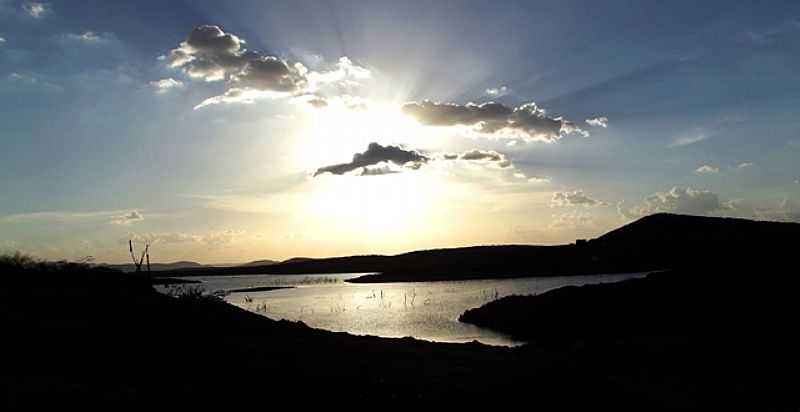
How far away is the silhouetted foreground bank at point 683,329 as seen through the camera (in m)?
22.3

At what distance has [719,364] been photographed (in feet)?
83.4

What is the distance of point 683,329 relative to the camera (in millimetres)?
42188

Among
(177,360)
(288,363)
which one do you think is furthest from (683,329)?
(177,360)

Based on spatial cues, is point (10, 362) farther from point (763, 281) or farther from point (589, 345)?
point (763, 281)

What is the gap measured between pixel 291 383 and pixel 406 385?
10.5 ft

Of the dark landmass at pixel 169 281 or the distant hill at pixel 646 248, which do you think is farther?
the distant hill at pixel 646 248

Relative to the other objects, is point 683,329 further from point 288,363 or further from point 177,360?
point 177,360

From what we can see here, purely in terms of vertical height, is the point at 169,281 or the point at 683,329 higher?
the point at 169,281

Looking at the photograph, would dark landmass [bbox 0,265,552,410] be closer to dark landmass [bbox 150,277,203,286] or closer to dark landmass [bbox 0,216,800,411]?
dark landmass [bbox 0,216,800,411]

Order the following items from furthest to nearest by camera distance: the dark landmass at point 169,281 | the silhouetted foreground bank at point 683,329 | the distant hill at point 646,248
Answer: the distant hill at point 646,248 < the dark landmass at point 169,281 < the silhouetted foreground bank at point 683,329

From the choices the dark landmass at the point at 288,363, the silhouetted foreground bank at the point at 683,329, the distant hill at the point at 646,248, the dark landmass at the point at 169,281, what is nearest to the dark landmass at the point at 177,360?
the dark landmass at the point at 288,363

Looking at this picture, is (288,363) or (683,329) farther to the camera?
(683,329)

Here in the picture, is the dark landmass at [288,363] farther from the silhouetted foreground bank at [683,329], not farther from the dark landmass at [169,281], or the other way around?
the dark landmass at [169,281]

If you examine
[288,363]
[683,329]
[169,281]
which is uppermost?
[169,281]
